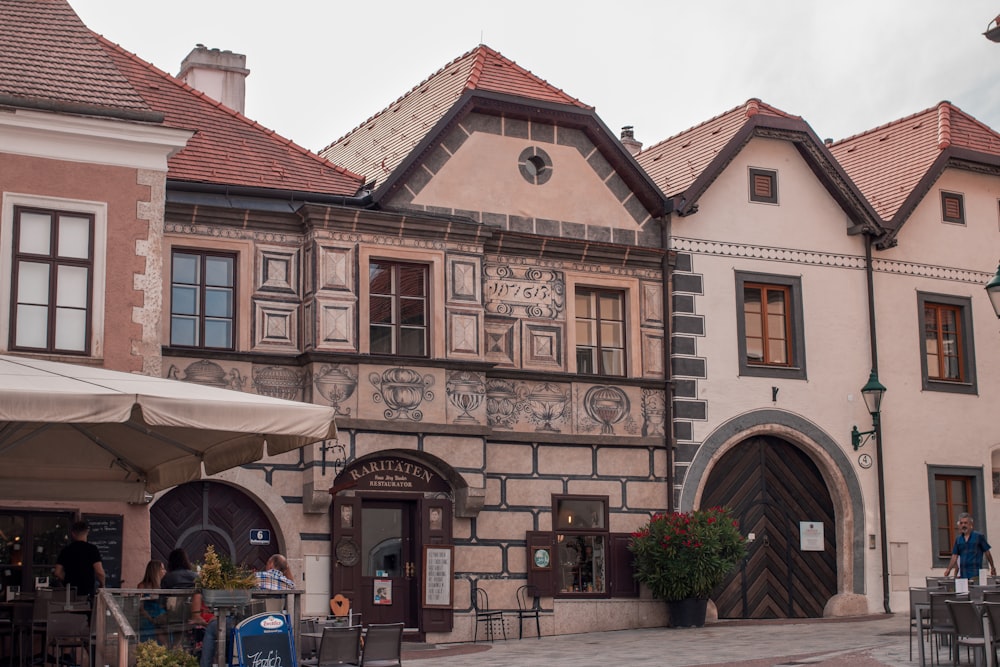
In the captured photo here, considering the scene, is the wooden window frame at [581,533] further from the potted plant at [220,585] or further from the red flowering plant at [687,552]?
the potted plant at [220,585]

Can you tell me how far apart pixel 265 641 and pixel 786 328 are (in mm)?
13688

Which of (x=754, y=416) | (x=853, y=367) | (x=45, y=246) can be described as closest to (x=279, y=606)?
(x=45, y=246)

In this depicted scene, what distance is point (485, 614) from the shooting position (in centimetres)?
1967

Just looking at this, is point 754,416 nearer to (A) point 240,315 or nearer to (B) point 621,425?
(B) point 621,425

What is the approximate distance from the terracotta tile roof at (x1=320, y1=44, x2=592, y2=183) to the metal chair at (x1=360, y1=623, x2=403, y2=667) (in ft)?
30.3

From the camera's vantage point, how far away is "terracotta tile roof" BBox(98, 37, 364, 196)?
19.5 metres

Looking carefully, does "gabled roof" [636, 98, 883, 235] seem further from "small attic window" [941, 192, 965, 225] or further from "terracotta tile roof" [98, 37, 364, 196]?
"terracotta tile roof" [98, 37, 364, 196]

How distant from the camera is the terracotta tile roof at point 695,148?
22559 millimetres

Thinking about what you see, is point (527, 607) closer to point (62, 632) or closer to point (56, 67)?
point (62, 632)

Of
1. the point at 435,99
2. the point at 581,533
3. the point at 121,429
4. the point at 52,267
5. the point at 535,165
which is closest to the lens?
the point at 121,429

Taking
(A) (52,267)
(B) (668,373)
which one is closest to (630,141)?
(B) (668,373)

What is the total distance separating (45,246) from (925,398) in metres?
Answer: 13.8

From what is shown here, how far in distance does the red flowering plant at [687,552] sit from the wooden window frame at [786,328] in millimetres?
2573

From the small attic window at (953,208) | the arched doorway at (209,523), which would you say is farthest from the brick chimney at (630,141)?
the arched doorway at (209,523)
